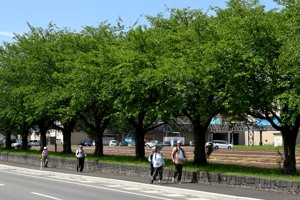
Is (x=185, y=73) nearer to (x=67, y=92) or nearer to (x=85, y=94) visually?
(x=85, y=94)

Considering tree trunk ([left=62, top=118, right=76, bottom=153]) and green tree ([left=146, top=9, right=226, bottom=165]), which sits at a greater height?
green tree ([left=146, top=9, right=226, bottom=165])

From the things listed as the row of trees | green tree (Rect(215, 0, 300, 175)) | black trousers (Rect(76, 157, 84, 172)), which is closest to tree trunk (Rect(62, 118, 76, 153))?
the row of trees

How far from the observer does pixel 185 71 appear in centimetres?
2108

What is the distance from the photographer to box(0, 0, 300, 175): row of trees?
771 inches

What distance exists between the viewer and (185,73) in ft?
68.6

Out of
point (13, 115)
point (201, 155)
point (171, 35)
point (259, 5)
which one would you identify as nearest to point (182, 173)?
point (201, 155)

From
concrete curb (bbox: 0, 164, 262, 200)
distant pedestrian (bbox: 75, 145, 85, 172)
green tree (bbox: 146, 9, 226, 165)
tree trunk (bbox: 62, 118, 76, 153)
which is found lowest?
concrete curb (bbox: 0, 164, 262, 200)

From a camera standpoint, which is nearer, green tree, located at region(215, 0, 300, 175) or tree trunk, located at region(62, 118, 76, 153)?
green tree, located at region(215, 0, 300, 175)

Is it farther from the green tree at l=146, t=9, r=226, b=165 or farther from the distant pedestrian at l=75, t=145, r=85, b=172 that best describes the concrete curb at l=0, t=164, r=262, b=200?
the green tree at l=146, t=9, r=226, b=165

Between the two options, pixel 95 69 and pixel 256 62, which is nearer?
pixel 256 62

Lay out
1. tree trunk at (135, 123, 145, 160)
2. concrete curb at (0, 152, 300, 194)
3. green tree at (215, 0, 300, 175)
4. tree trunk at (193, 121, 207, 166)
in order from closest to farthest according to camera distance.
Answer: concrete curb at (0, 152, 300, 194), green tree at (215, 0, 300, 175), tree trunk at (193, 121, 207, 166), tree trunk at (135, 123, 145, 160)

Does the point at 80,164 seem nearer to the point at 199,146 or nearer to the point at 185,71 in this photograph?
the point at 199,146

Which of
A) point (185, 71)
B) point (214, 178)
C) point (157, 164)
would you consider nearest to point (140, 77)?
point (185, 71)

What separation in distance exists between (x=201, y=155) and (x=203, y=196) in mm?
10692
